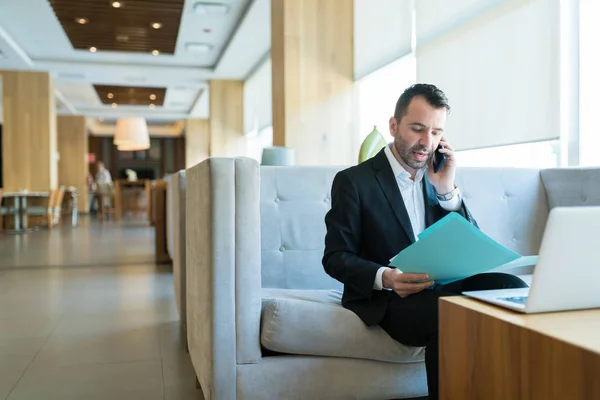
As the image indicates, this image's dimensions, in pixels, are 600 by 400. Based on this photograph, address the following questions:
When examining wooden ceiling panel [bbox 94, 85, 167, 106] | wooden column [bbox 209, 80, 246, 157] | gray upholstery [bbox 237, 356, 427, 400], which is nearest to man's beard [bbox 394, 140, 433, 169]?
gray upholstery [bbox 237, 356, 427, 400]

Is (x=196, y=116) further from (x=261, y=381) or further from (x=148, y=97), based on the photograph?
(x=261, y=381)

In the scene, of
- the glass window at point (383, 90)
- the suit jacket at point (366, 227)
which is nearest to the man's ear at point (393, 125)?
the suit jacket at point (366, 227)

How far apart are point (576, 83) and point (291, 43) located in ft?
10.8

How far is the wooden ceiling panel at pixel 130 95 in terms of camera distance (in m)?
13.4

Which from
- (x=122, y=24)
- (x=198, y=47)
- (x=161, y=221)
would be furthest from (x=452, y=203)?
(x=198, y=47)

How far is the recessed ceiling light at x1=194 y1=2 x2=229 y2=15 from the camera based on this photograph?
24.7 feet

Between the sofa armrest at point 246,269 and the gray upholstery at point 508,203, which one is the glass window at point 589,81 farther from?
the sofa armrest at point 246,269

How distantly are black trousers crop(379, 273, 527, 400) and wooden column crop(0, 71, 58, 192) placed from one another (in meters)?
11.1

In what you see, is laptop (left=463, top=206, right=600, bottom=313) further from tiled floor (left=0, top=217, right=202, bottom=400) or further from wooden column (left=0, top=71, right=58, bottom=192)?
wooden column (left=0, top=71, right=58, bottom=192)

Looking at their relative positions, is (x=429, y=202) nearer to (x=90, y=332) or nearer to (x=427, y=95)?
(x=427, y=95)

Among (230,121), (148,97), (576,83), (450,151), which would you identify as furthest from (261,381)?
(148,97)

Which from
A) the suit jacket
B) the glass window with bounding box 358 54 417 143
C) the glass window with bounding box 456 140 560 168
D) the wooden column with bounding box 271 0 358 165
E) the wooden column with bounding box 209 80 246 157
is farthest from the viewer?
the wooden column with bounding box 209 80 246 157

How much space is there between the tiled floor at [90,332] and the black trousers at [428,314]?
0.90m

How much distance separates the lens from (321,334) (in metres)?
1.68
